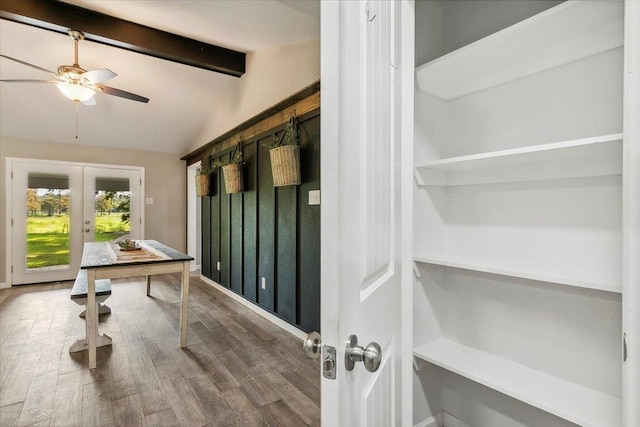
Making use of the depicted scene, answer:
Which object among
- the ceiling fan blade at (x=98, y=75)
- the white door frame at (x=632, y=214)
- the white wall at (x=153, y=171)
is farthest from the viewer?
the white wall at (x=153, y=171)

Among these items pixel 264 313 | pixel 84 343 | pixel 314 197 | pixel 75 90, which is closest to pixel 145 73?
pixel 75 90

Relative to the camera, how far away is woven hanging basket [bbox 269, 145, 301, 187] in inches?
110

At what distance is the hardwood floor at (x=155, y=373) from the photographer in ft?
6.25

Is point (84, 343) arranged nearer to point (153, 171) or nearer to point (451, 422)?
point (451, 422)

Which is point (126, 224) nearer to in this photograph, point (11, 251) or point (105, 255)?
point (11, 251)

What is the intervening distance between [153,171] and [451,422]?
606cm

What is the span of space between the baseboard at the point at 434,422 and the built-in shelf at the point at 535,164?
1166mm

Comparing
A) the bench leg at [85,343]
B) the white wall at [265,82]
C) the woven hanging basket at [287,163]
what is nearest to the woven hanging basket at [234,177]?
the white wall at [265,82]

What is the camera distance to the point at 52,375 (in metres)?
2.31

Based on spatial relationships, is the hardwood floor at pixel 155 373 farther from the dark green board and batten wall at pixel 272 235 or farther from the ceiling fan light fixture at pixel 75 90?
the ceiling fan light fixture at pixel 75 90

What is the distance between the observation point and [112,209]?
5.62 metres

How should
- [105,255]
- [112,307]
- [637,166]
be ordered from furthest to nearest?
1. [112,307]
2. [105,255]
3. [637,166]

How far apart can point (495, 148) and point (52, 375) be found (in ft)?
10.4

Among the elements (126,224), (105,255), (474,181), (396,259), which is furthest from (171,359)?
(126,224)
